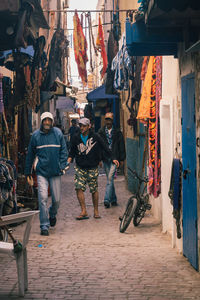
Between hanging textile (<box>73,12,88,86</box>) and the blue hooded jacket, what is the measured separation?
7.96 meters

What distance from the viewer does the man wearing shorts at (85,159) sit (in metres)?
10.5

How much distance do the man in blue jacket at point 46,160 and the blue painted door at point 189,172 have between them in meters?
2.72

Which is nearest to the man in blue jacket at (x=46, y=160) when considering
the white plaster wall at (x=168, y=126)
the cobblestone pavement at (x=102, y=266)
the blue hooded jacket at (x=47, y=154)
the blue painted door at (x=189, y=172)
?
the blue hooded jacket at (x=47, y=154)

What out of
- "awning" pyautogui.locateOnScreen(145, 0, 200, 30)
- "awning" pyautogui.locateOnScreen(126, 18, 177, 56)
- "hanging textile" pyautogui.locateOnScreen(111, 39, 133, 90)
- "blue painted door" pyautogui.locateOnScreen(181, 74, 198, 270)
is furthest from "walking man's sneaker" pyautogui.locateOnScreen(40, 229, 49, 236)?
"awning" pyautogui.locateOnScreen(145, 0, 200, 30)

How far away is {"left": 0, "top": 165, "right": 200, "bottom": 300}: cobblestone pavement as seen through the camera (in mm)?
5766

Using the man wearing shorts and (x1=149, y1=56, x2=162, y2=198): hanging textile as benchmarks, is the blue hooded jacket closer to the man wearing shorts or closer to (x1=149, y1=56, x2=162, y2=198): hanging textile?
the man wearing shorts

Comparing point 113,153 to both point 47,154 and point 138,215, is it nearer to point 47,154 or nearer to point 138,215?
point 138,215

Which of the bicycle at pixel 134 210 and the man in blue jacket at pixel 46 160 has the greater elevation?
the man in blue jacket at pixel 46 160

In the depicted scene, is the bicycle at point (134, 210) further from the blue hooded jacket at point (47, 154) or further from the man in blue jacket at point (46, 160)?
Answer: the blue hooded jacket at point (47, 154)

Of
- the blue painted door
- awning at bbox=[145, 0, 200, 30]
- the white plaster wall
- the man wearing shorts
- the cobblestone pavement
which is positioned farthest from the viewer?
the man wearing shorts

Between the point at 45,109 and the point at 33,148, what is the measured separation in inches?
634

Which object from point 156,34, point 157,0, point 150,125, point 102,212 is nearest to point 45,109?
point 102,212

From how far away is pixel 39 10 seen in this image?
27.3 ft

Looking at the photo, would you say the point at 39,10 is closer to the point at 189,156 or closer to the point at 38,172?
the point at 38,172
